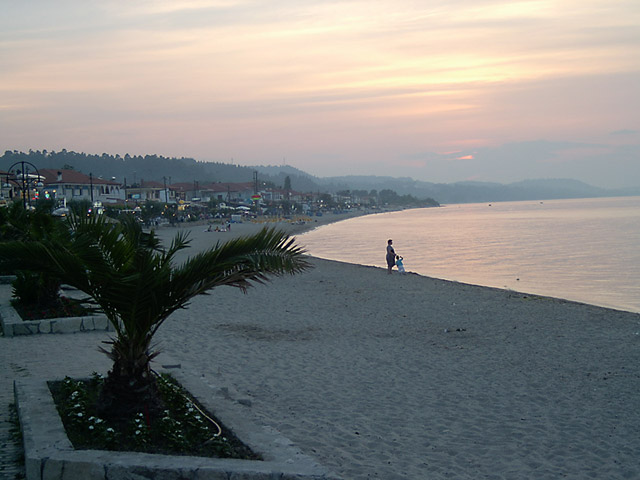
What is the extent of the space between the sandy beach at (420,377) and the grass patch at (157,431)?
0.79 meters

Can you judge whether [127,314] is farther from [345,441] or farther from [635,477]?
[635,477]

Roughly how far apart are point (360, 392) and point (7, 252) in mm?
4353

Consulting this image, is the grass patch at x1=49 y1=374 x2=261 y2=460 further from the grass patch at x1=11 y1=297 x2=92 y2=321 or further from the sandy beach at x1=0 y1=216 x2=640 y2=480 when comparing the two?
the grass patch at x1=11 y1=297 x2=92 y2=321

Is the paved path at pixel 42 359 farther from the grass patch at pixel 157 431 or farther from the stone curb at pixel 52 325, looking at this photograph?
the grass patch at pixel 157 431

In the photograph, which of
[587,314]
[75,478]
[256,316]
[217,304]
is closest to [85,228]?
[75,478]

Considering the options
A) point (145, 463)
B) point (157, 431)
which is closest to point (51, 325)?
point (157, 431)

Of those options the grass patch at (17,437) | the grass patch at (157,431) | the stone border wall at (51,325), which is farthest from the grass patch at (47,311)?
the grass patch at (157,431)

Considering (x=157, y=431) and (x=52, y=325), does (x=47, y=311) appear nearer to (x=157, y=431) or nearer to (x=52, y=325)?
(x=52, y=325)

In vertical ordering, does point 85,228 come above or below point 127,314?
above

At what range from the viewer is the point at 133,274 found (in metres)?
4.96

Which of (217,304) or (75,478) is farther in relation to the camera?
(217,304)

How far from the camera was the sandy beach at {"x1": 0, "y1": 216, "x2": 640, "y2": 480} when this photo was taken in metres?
5.58

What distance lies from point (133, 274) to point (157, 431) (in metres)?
1.22

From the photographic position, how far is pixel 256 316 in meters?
13.2
